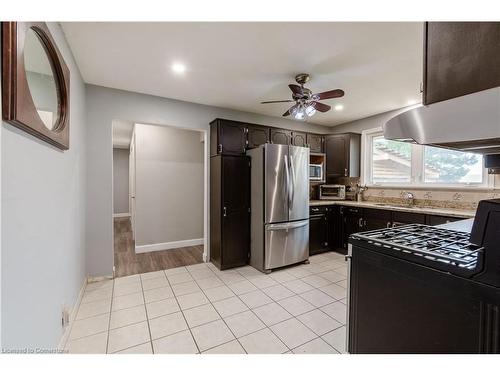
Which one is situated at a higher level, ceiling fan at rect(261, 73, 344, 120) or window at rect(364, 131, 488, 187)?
ceiling fan at rect(261, 73, 344, 120)

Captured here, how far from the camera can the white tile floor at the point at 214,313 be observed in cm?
184

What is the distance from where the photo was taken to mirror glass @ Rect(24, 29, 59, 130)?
4.09 feet

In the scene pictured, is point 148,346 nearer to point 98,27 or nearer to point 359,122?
point 98,27

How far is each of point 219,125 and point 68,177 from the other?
2002mm

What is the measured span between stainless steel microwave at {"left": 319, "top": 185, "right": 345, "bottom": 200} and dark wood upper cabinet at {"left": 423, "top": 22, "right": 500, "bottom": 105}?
A: 3.81 m

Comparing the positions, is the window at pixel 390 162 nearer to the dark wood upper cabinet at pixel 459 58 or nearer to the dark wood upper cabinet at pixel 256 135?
the dark wood upper cabinet at pixel 256 135

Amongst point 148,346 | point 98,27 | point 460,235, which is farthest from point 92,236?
point 460,235

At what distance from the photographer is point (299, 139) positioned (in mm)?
4293

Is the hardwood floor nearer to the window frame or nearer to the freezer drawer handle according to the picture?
the freezer drawer handle

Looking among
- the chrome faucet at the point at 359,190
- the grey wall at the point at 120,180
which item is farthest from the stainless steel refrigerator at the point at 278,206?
the grey wall at the point at 120,180

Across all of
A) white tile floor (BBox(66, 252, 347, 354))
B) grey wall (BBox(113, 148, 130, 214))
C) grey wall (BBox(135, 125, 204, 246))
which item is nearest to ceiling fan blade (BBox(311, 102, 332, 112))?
white tile floor (BBox(66, 252, 347, 354))

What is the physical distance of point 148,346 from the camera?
1816mm

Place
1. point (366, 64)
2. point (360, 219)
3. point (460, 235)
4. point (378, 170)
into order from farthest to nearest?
1. point (378, 170)
2. point (360, 219)
3. point (366, 64)
4. point (460, 235)

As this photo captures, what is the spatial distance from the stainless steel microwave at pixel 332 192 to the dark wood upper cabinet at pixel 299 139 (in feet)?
3.20
